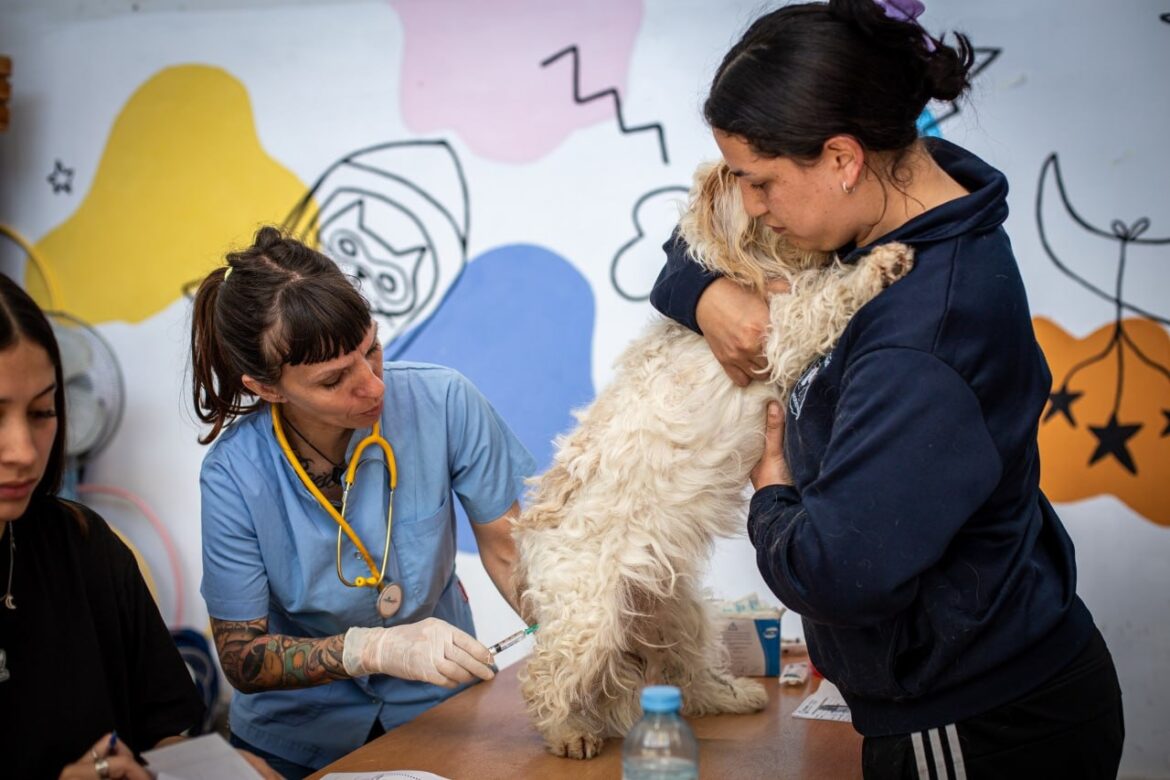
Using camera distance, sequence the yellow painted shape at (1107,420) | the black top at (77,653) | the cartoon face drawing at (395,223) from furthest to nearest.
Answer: the cartoon face drawing at (395,223), the yellow painted shape at (1107,420), the black top at (77,653)

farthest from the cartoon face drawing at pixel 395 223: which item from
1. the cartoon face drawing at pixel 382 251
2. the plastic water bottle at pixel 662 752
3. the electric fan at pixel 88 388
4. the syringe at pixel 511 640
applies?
the plastic water bottle at pixel 662 752

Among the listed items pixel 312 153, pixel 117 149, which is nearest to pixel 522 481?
pixel 312 153

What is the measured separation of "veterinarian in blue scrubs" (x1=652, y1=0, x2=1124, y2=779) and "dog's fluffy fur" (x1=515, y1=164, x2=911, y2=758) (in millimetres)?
283

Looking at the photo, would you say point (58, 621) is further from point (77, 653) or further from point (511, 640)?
point (511, 640)

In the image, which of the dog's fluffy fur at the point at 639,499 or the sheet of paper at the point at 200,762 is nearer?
the sheet of paper at the point at 200,762

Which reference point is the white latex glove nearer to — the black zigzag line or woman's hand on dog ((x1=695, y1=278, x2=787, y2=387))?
woman's hand on dog ((x1=695, y1=278, x2=787, y2=387))

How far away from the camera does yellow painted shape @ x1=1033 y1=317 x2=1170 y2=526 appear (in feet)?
Answer: 9.59

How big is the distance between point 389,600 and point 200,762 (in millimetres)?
671

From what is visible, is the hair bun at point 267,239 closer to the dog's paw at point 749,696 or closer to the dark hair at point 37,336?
the dark hair at point 37,336

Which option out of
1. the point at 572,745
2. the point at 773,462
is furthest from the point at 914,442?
the point at 572,745

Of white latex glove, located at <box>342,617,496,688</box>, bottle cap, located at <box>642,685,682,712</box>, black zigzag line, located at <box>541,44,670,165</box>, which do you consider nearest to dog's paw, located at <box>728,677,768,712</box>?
white latex glove, located at <box>342,617,496,688</box>

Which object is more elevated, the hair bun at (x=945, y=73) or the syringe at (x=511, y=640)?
the hair bun at (x=945, y=73)

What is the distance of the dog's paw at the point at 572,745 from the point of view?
1.73 metres

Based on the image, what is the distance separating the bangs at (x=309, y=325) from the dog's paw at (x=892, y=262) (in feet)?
3.31
